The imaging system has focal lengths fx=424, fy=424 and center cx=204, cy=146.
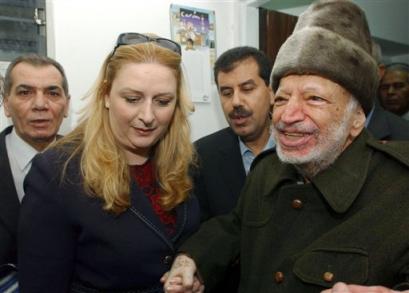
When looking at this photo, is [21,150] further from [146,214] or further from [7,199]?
[146,214]

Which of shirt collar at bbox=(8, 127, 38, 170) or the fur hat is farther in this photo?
shirt collar at bbox=(8, 127, 38, 170)

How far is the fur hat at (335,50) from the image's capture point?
109 centimetres

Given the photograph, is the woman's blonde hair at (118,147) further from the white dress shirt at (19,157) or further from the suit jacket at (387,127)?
the suit jacket at (387,127)

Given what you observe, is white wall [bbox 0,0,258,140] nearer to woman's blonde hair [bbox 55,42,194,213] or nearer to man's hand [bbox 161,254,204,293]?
woman's blonde hair [bbox 55,42,194,213]

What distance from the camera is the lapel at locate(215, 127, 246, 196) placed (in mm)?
1760

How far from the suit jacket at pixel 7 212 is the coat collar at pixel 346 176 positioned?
101 centimetres

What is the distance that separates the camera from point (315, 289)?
1014mm

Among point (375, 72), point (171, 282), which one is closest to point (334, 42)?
point (375, 72)

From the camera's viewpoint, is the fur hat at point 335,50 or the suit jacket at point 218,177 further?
the suit jacket at point 218,177

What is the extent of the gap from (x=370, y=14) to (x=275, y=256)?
3.85 metres

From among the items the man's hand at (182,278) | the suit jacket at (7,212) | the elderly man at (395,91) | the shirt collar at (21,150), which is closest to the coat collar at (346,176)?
the man's hand at (182,278)

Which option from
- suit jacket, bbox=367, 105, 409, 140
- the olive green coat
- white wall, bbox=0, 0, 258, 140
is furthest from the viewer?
white wall, bbox=0, 0, 258, 140

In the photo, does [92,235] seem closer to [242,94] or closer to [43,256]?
[43,256]

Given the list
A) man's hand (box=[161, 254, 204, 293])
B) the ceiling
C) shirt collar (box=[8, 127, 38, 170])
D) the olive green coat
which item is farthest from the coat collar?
the ceiling
